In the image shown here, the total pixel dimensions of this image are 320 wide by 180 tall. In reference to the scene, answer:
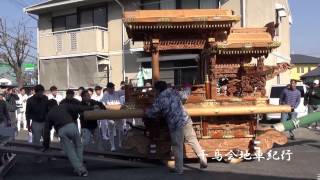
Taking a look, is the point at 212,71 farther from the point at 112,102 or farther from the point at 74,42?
the point at 74,42

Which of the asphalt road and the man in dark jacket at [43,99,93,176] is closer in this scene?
the asphalt road

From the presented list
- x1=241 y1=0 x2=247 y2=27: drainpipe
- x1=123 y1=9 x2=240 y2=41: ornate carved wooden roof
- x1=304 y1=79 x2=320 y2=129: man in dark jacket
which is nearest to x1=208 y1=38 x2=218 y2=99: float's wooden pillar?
x1=123 y1=9 x2=240 y2=41: ornate carved wooden roof

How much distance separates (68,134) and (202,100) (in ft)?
11.2

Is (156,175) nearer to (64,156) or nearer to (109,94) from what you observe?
(64,156)

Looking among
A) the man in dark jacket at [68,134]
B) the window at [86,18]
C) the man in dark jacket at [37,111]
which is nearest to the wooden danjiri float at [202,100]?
the man in dark jacket at [68,134]

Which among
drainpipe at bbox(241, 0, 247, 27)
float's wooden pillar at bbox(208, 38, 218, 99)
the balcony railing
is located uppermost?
drainpipe at bbox(241, 0, 247, 27)

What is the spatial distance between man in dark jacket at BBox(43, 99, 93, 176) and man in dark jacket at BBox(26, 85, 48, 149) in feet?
7.66

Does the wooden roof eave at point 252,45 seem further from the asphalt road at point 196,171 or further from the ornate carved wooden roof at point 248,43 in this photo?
the asphalt road at point 196,171

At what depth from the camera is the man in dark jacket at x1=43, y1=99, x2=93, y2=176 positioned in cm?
1052

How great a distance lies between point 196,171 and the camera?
35.9 ft

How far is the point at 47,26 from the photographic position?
29.5m

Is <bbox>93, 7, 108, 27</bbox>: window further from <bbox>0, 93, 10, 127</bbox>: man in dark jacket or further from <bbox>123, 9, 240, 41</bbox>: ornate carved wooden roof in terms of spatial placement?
Result: <bbox>123, 9, 240, 41</bbox>: ornate carved wooden roof

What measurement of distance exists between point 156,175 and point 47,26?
20.7 m

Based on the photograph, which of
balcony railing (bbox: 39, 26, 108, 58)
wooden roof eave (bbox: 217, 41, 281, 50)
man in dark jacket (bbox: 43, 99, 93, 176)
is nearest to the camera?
man in dark jacket (bbox: 43, 99, 93, 176)
